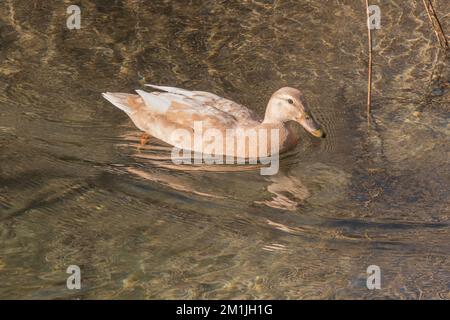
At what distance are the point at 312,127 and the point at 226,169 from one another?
0.95 meters

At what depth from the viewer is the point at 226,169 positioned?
27.2 ft

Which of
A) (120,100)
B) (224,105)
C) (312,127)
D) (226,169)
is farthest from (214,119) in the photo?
(120,100)

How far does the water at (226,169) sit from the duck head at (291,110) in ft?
0.89

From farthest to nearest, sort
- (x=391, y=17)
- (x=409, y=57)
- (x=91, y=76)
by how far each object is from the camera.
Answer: (x=391, y=17) < (x=409, y=57) < (x=91, y=76)

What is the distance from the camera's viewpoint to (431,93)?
9742 millimetres

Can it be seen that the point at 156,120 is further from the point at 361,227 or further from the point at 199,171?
the point at 361,227

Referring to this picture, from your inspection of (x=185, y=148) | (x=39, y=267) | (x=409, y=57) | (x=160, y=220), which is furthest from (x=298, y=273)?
(x=409, y=57)

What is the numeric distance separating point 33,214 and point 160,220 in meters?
0.98

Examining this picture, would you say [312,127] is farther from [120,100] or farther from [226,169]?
[120,100]
